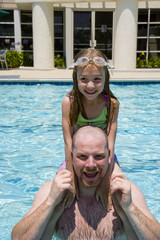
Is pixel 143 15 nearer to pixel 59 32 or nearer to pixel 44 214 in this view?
pixel 59 32

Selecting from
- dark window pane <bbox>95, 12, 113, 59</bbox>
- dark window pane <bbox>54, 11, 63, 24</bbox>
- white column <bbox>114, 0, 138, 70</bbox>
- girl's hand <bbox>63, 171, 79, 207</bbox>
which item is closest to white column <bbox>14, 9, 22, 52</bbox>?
dark window pane <bbox>54, 11, 63, 24</bbox>

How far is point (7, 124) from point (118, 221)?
5.39 metres

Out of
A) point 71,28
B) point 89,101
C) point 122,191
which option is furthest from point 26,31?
point 122,191

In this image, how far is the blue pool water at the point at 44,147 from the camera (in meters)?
4.14

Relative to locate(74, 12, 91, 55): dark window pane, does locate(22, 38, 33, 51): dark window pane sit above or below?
below

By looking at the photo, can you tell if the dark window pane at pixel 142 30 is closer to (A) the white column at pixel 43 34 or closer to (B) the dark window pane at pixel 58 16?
(B) the dark window pane at pixel 58 16

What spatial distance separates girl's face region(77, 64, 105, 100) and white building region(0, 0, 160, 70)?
13.2 metres

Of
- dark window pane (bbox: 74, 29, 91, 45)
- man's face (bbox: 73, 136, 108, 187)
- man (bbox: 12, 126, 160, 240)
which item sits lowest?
man (bbox: 12, 126, 160, 240)

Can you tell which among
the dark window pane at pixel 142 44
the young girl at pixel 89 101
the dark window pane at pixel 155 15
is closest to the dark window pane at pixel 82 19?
the dark window pane at pixel 142 44

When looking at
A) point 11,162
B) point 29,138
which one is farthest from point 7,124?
point 11,162

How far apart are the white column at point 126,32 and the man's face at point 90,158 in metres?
13.8

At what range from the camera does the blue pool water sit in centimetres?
414

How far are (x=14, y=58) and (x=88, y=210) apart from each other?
15.8 m

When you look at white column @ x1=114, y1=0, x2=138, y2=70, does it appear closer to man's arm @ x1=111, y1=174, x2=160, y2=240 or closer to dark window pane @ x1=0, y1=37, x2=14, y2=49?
dark window pane @ x1=0, y1=37, x2=14, y2=49
